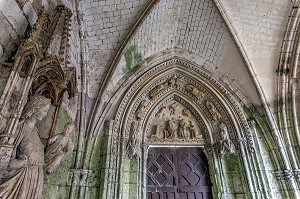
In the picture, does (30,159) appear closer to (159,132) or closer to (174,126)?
(159,132)

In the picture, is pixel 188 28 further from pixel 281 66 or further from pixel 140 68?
pixel 281 66

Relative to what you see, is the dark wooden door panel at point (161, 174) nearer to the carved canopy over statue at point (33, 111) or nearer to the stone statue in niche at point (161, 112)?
the stone statue in niche at point (161, 112)

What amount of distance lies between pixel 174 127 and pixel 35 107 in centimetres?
344

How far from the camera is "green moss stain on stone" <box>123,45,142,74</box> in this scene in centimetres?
507

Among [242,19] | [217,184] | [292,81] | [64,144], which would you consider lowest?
[217,184]

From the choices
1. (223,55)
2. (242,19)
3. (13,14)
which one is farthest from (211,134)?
(13,14)

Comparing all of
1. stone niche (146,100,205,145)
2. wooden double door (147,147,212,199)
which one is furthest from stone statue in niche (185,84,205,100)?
wooden double door (147,147,212,199)

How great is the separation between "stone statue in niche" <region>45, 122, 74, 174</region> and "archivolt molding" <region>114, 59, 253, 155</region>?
1764 mm

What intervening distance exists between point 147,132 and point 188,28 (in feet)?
8.79

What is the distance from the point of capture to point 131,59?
519cm

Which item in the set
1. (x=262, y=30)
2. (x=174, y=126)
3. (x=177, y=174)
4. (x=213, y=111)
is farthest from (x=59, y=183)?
(x=262, y=30)

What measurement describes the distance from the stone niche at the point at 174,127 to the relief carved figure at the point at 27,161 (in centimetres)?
290

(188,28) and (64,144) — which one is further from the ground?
(188,28)

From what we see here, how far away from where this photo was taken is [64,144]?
2.70 metres
